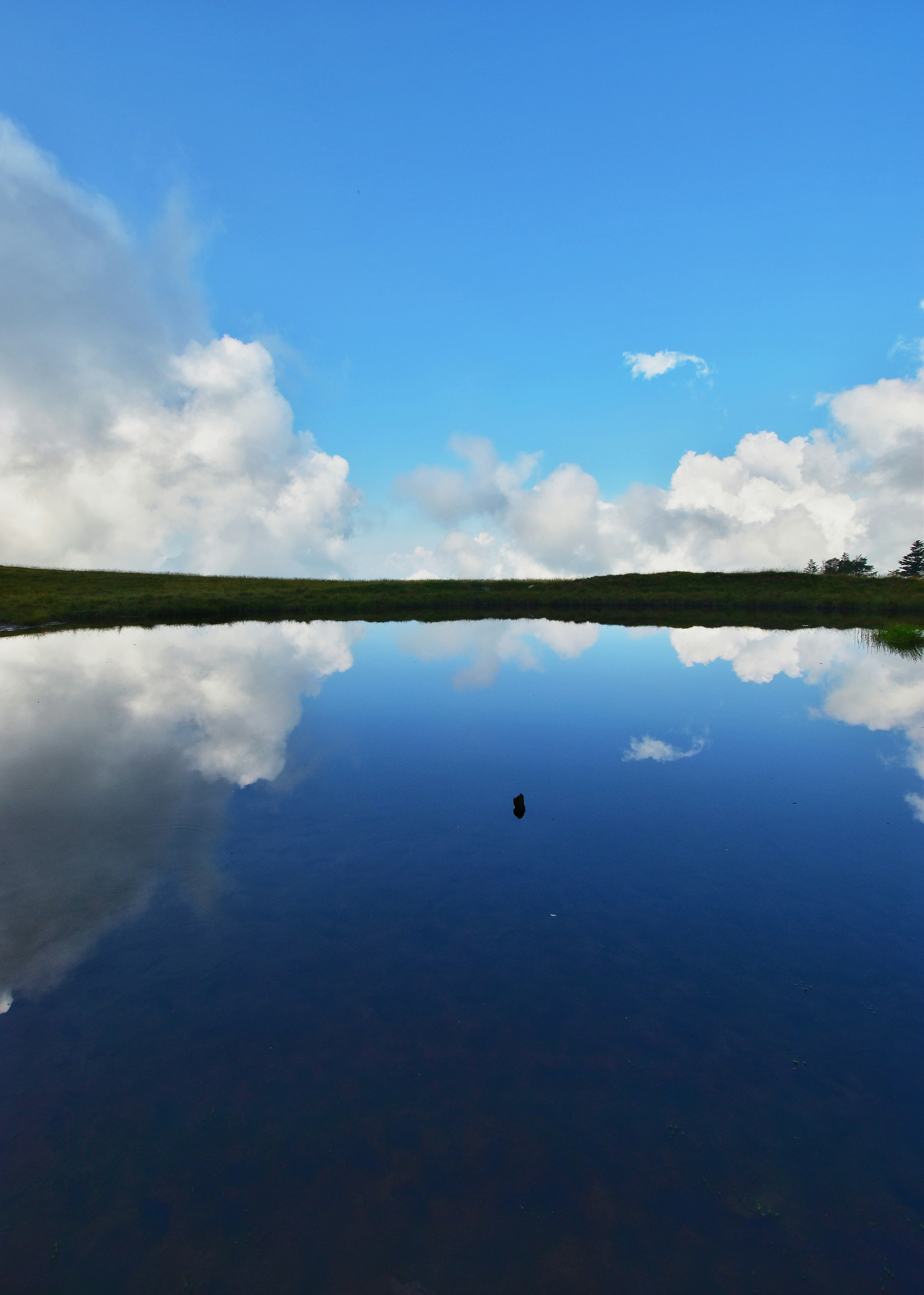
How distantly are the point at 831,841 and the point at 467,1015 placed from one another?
6619 millimetres

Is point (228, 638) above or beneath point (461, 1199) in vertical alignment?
above

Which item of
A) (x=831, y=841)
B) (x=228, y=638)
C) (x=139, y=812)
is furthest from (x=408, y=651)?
(x=831, y=841)

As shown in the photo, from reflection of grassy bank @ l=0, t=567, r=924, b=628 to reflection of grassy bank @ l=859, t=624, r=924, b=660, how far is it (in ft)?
25.8

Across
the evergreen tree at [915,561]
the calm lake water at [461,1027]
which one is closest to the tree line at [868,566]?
the evergreen tree at [915,561]

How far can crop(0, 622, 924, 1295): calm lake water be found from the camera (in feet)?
12.3

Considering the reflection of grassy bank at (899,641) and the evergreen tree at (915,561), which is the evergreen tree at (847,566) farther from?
the reflection of grassy bank at (899,641)

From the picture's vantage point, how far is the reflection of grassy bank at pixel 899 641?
28922 millimetres

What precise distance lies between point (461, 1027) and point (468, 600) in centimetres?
5480

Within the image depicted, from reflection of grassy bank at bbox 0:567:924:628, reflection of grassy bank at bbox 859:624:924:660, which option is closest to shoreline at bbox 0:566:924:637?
reflection of grassy bank at bbox 0:567:924:628

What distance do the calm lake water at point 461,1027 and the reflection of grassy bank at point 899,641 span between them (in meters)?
19.8

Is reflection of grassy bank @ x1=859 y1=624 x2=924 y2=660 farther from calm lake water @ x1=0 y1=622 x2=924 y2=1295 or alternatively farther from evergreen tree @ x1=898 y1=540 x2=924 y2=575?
evergreen tree @ x1=898 y1=540 x2=924 y2=575

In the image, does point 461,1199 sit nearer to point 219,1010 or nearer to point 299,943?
point 219,1010

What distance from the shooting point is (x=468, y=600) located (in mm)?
59625

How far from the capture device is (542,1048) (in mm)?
5121
